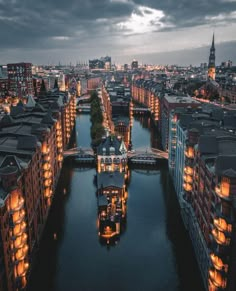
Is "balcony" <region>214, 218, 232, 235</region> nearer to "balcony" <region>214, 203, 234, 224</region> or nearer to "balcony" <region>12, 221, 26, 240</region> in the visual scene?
"balcony" <region>214, 203, 234, 224</region>

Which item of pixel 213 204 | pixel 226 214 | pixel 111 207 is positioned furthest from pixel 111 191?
pixel 226 214

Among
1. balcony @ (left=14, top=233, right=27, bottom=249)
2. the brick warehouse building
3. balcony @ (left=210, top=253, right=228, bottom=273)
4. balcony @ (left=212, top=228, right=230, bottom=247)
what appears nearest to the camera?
balcony @ (left=212, top=228, right=230, bottom=247)

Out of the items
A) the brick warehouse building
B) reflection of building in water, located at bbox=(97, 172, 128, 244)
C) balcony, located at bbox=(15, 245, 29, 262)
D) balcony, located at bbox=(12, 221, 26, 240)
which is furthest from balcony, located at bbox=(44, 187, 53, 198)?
balcony, located at bbox=(12, 221, 26, 240)

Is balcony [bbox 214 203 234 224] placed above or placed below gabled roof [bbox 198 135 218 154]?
below

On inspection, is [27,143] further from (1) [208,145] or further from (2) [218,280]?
(2) [218,280]

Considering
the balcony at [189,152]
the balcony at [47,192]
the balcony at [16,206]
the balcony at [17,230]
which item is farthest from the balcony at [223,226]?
the balcony at [47,192]

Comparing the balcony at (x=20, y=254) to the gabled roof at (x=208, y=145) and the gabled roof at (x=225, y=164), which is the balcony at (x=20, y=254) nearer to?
the gabled roof at (x=225, y=164)
